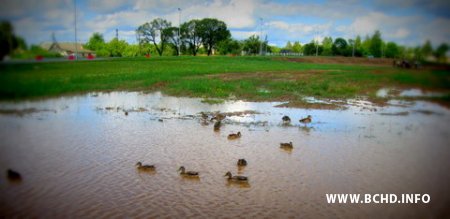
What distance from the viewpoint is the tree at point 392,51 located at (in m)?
4.40

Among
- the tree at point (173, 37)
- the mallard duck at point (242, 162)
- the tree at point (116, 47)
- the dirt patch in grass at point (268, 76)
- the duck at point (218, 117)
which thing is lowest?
the mallard duck at point (242, 162)

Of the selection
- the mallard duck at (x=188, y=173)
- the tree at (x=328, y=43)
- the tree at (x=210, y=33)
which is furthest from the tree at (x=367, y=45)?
the tree at (x=210, y=33)

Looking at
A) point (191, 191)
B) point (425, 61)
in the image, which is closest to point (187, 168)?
point (191, 191)

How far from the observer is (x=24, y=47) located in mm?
3641

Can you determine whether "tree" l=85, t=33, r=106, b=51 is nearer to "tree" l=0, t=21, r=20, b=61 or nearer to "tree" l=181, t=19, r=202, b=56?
"tree" l=0, t=21, r=20, b=61

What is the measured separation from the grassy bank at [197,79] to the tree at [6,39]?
0.14m

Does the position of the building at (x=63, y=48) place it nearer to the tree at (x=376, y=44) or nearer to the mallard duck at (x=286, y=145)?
the tree at (x=376, y=44)

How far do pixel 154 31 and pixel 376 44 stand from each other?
4.14 metres

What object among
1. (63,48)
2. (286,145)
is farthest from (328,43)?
(63,48)

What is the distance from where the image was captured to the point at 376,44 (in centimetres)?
489

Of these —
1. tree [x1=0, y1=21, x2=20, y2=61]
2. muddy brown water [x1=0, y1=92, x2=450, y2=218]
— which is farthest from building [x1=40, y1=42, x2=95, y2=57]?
muddy brown water [x1=0, y1=92, x2=450, y2=218]

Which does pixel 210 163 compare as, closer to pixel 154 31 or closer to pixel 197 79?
pixel 154 31

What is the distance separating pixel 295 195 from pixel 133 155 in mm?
3707

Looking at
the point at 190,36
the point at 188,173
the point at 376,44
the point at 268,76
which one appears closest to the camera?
the point at 376,44
